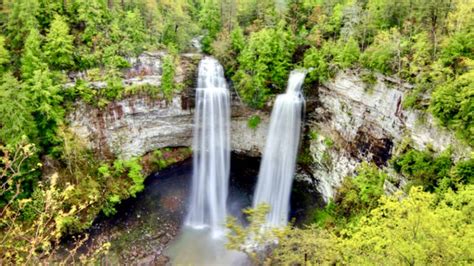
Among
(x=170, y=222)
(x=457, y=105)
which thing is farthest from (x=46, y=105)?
(x=457, y=105)

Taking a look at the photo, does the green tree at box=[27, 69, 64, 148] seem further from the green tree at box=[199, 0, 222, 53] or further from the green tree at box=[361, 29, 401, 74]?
the green tree at box=[361, 29, 401, 74]

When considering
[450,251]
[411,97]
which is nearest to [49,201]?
[450,251]

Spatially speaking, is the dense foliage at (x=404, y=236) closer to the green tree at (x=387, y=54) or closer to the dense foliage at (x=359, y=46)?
the dense foliage at (x=359, y=46)

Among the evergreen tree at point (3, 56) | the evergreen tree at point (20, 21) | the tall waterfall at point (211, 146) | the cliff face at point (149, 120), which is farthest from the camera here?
the tall waterfall at point (211, 146)

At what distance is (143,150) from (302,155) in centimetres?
1189

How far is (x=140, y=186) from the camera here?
2330 cm

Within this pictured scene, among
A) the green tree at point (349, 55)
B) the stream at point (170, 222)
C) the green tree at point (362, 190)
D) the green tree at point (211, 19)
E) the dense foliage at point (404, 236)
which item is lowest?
the stream at point (170, 222)

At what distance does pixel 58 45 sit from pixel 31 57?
196cm

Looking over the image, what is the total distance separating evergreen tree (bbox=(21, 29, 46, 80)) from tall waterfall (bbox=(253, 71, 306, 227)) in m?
15.2

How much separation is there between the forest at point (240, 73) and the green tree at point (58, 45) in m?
0.08

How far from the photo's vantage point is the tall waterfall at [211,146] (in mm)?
24328

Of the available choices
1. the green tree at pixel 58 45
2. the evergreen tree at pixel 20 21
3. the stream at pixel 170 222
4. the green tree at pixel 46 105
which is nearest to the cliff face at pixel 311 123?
the green tree at pixel 46 105

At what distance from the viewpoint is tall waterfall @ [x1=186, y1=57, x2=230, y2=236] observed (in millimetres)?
24328

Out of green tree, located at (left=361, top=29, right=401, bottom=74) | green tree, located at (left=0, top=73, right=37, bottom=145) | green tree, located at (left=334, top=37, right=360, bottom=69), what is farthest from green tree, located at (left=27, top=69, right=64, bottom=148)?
green tree, located at (left=361, top=29, right=401, bottom=74)
